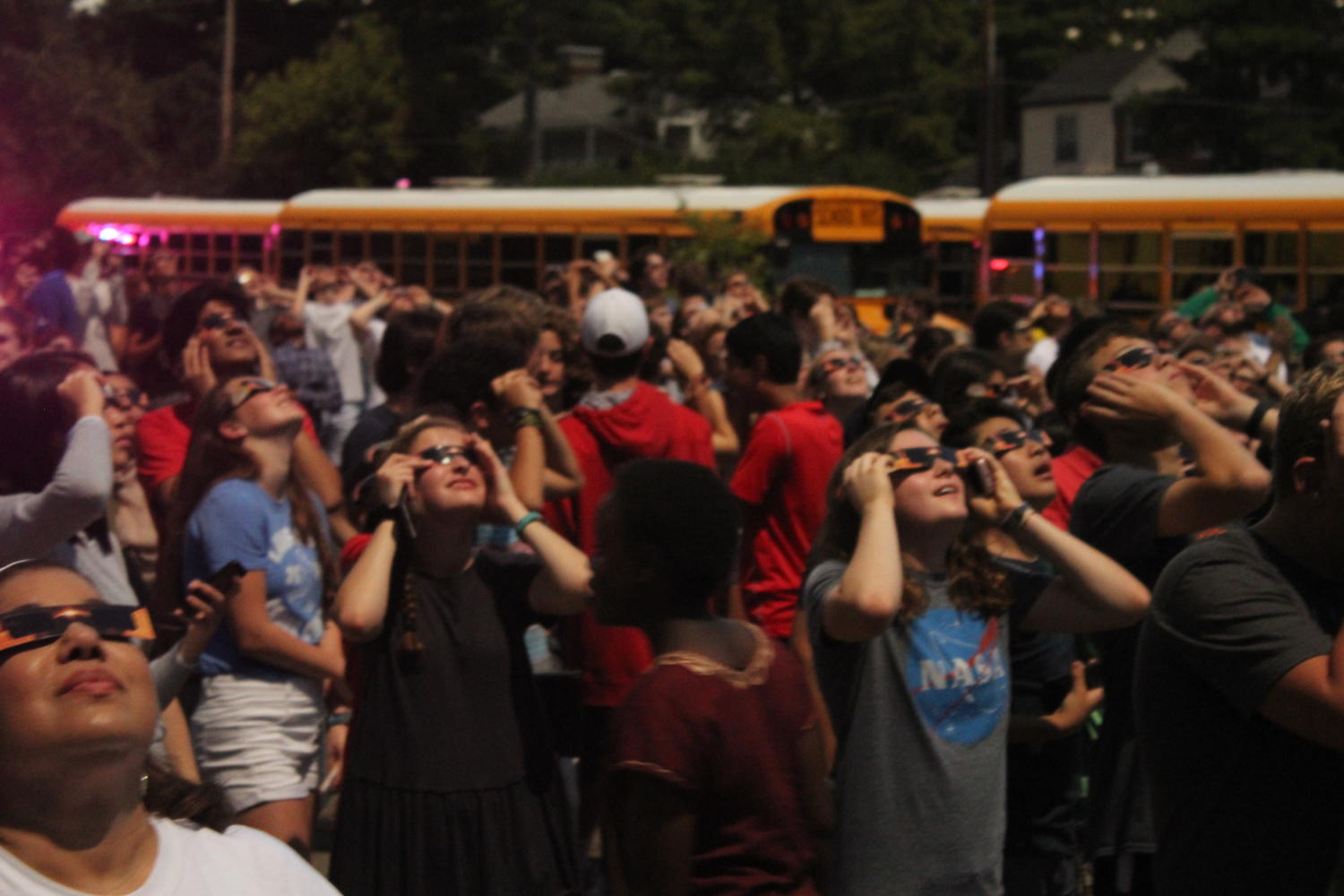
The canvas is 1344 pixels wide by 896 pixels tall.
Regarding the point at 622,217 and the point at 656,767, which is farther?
the point at 622,217

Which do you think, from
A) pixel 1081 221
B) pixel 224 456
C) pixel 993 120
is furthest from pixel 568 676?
pixel 993 120

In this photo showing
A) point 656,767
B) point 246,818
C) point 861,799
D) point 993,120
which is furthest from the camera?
point 993,120

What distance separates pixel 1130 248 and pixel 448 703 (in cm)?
1917

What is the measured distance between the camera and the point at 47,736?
8.09ft

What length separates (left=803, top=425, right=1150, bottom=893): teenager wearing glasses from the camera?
3.90 meters

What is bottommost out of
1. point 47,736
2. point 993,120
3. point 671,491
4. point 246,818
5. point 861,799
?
point 246,818

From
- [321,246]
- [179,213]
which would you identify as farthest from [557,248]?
[179,213]

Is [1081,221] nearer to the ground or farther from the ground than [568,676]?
farther from the ground

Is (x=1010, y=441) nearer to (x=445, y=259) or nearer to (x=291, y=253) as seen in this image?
(x=445, y=259)

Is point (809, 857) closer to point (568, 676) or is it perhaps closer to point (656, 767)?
point (656, 767)

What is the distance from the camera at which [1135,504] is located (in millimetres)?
4570

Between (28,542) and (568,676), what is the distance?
57.4 inches

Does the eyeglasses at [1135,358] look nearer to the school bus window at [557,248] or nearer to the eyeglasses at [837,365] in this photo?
the eyeglasses at [837,365]

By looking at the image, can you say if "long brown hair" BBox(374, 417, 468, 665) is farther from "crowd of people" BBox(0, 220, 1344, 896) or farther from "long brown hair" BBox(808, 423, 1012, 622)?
"long brown hair" BBox(808, 423, 1012, 622)
